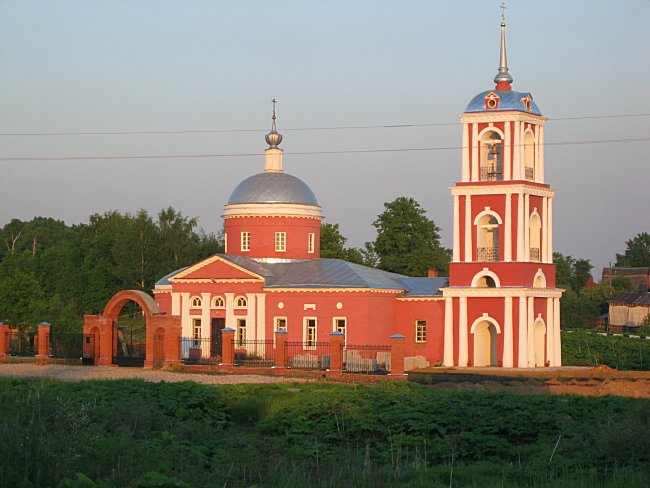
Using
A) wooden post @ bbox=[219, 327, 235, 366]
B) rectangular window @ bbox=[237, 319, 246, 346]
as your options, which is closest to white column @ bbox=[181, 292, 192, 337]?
rectangular window @ bbox=[237, 319, 246, 346]

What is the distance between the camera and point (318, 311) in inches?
1817

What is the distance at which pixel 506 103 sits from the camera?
44.0 m

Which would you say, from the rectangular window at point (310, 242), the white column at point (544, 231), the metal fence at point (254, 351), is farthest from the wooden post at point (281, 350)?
the rectangular window at point (310, 242)

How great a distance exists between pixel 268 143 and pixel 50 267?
2244 centimetres

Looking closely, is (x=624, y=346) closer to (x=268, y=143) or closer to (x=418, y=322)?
(x=418, y=322)

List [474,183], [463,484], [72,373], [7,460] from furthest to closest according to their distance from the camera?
[474,183]
[72,373]
[463,484]
[7,460]

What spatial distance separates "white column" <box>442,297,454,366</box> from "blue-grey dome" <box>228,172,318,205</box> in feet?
30.9

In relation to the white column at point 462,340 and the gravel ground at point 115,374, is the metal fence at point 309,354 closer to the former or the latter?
the white column at point 462,340

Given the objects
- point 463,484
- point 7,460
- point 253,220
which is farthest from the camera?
point 253,220

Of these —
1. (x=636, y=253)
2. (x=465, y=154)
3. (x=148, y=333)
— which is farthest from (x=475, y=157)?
(x=636, y=253)

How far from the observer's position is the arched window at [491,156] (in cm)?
4444

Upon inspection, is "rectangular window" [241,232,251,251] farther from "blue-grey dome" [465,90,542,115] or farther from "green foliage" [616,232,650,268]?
"green foliage" [616,232,650,268]

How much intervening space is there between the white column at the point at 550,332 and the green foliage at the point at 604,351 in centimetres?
213

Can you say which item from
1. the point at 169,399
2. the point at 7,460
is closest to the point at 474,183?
the point at 169,399
